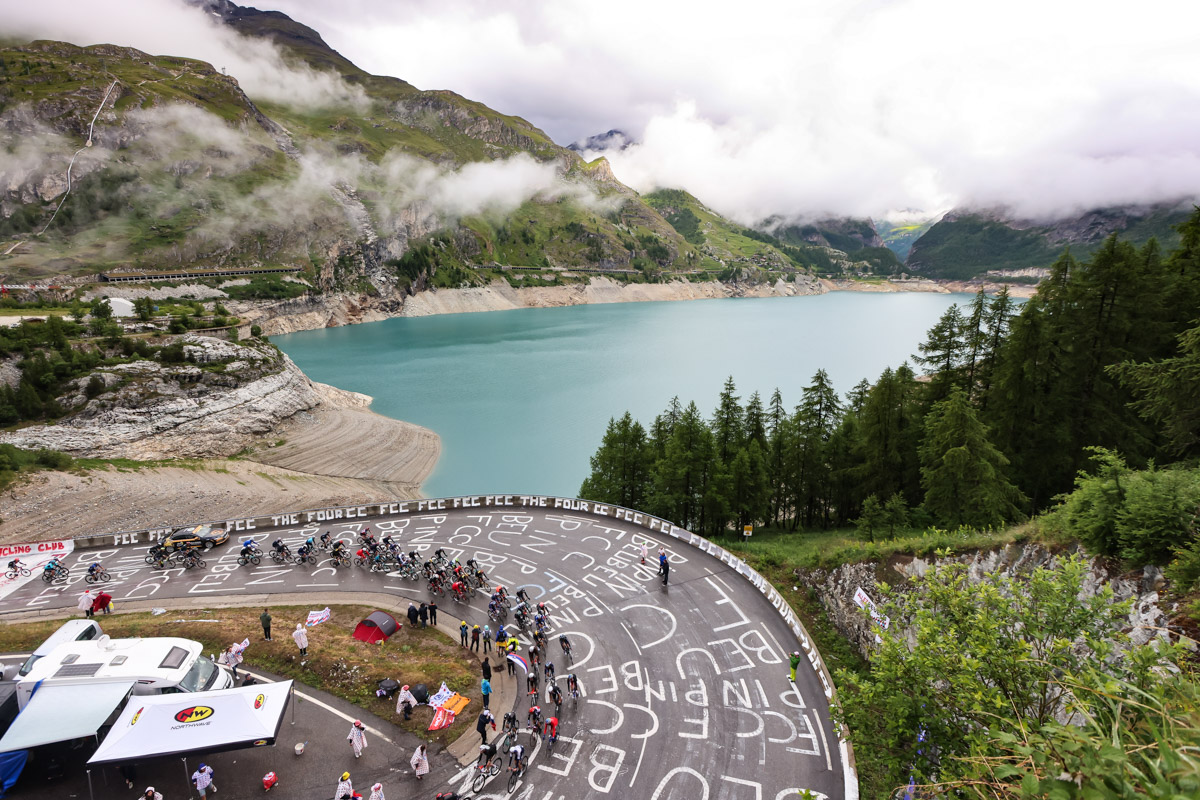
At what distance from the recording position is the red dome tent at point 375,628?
20.7 metres

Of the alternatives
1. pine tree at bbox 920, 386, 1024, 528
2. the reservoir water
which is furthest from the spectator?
the reservoir water

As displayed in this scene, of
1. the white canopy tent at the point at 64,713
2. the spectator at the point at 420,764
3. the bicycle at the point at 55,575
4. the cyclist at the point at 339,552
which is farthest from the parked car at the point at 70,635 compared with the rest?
the spectator at the point at 420,764

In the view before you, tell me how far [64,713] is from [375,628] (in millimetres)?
8798

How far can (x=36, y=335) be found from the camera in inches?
2004

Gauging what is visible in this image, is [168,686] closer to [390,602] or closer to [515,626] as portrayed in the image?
[390,602]

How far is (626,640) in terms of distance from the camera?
21156 mm

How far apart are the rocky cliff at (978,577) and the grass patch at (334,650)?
14395 mm

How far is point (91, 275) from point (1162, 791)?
181 meters

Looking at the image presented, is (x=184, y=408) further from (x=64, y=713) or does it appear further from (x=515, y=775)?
(x=515, y=775)

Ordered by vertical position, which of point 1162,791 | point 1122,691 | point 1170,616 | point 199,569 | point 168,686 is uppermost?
point 1162,791

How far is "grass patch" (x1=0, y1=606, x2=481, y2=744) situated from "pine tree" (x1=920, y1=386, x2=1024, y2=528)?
24.0 metres

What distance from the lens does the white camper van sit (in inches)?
588

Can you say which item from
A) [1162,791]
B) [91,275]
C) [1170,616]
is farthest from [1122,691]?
[91,275]

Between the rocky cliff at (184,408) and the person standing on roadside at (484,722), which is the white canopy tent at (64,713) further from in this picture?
the rocky cliff at (184,408)
